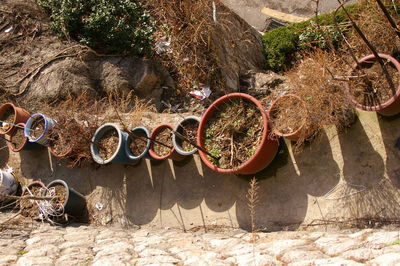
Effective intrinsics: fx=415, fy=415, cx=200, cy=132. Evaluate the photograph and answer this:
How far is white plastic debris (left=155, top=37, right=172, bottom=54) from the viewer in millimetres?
5621

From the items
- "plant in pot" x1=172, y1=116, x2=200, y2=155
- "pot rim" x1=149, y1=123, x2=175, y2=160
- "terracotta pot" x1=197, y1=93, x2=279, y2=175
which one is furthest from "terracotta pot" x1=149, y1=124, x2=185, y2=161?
"terracotta pot" x1=197, y1=93, x2=279, y2=175

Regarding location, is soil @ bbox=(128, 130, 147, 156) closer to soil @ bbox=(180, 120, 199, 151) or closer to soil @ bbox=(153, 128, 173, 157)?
soil @ bbox=(153, 128, 173, 157)

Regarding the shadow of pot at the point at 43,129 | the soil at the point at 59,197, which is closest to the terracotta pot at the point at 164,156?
the soil at the point at 59,197

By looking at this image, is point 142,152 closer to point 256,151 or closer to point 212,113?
point 212,113

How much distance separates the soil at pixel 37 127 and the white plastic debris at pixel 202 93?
1.86 m

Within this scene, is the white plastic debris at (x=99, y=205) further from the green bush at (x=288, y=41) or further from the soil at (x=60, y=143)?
the green bush at (x=288, y=41)

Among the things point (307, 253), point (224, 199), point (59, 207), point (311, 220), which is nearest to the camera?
point (307, 253)

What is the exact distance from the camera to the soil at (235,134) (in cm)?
390

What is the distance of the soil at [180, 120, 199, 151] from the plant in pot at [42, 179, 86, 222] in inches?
55.0

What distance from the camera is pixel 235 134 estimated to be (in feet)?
13.0

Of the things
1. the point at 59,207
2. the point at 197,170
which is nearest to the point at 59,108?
A: the point at 59,207

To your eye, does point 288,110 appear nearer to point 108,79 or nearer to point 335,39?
point 335,39

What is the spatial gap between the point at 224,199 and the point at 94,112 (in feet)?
6.66

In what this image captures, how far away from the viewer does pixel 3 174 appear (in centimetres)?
489
